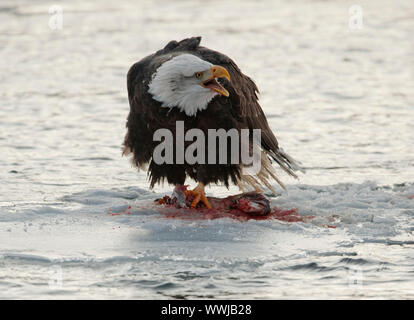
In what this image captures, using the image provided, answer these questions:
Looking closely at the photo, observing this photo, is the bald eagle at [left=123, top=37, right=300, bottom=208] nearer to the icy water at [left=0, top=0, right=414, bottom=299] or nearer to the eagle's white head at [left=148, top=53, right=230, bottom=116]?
the eagle's white head at [left=148, top=53, right=230, bottom=116]

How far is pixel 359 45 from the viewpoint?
15781 millimetres

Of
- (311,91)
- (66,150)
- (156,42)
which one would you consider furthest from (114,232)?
(156,42)

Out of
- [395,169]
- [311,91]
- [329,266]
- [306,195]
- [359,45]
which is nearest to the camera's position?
[329,266]

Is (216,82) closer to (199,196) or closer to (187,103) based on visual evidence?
(187,103)

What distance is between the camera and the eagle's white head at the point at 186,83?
7133mm

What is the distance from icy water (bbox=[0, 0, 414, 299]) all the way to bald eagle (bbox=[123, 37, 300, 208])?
0.45 meters

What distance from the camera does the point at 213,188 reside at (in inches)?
347

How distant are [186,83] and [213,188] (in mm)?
1857

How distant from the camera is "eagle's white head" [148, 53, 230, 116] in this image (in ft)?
23.4

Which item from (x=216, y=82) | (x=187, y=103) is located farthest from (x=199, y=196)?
(x=216, y=82)

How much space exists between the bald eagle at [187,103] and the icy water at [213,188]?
451mm

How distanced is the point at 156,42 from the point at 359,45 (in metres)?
3.37
